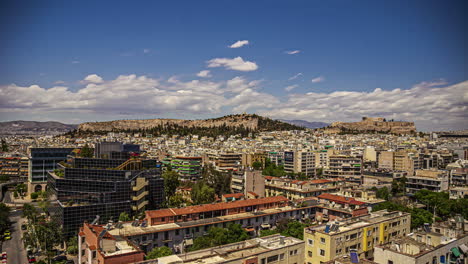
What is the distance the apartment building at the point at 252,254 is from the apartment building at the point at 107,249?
1.83 meters

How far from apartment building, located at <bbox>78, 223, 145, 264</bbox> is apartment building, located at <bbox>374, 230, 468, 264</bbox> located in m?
15.4

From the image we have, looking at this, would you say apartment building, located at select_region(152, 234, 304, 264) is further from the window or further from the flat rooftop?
the flat rooftop

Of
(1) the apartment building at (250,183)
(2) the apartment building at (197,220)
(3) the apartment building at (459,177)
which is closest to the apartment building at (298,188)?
(1) the apartment building at (250,183)

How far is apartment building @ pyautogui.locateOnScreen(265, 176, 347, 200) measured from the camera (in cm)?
5545

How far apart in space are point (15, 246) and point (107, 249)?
90.3ft

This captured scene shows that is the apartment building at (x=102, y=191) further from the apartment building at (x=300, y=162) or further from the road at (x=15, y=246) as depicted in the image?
the apartment building at (x=300, y=162)

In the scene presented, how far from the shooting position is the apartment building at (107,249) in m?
22.0

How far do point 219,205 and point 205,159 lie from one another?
5310 cm

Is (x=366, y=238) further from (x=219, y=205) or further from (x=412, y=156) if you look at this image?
(x=412, y=156)

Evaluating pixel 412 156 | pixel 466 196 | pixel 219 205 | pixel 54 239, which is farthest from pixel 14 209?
pixel 412 156

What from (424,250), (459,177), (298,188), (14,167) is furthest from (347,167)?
(14,167)

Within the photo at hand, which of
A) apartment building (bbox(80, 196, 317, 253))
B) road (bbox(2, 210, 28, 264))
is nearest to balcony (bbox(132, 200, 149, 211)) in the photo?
apartment building (bbox(80, 196, 317, 253))

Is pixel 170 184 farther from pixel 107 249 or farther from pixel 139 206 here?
pixel 107 249

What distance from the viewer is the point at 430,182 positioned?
6650 cm
